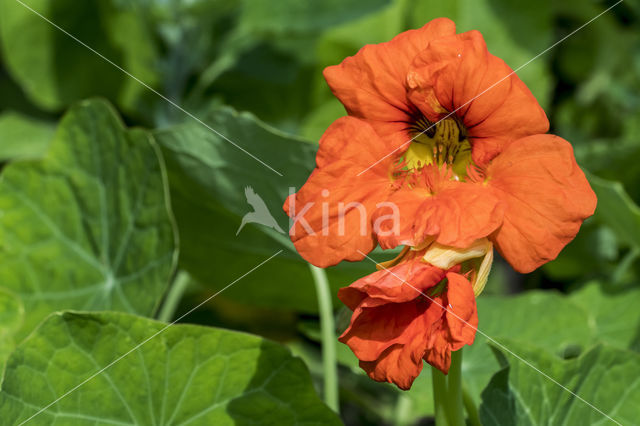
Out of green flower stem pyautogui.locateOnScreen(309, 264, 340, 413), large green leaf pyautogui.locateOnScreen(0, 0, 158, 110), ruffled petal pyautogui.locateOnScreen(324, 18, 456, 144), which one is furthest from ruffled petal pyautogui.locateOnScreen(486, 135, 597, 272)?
large green leaf pyautogui.locateOnScreen(0, 0, 158, 110)

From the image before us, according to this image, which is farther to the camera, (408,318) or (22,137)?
(22,137)

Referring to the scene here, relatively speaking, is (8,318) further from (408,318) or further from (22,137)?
(22,137)

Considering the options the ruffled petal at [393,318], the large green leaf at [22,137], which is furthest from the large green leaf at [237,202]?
the large green leaf at [22,137]

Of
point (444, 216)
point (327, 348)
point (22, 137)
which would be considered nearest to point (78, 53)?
point (22, 137)

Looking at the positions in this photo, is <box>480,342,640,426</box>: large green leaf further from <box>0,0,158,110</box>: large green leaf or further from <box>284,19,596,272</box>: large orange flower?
<box>0,0,158,110</box>: large green leaf

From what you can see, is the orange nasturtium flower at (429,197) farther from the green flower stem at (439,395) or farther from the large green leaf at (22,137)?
the large green leaf at (22,137)
